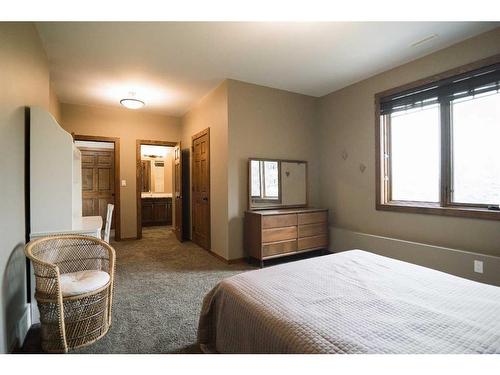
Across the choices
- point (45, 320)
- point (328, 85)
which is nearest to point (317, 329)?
point (45, 320)

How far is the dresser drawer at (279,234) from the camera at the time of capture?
3396 mm

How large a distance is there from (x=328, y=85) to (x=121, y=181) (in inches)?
168

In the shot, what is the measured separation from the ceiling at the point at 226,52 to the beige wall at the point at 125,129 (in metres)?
0.76

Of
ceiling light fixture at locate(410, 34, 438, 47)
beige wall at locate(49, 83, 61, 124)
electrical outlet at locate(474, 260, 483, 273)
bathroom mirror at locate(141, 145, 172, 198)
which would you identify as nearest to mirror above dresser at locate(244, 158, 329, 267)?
electrical outlet at locate(474, 260, 483, 273)

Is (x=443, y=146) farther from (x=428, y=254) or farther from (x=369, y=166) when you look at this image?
(x=428, y=254)

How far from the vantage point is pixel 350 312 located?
1140 millimetres

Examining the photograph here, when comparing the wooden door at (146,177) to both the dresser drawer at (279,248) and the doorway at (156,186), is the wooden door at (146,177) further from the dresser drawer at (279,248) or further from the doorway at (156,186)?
the dresser drawer at (279,248)

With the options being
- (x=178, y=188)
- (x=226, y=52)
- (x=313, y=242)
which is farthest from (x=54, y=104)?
(x=313, y=242)

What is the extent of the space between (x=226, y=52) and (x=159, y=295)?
2787 mm

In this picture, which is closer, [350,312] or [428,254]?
[350,312]

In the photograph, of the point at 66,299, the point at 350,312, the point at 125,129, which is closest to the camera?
the point at 350,312

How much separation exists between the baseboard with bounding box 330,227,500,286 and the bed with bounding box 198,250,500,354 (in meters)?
1.32
